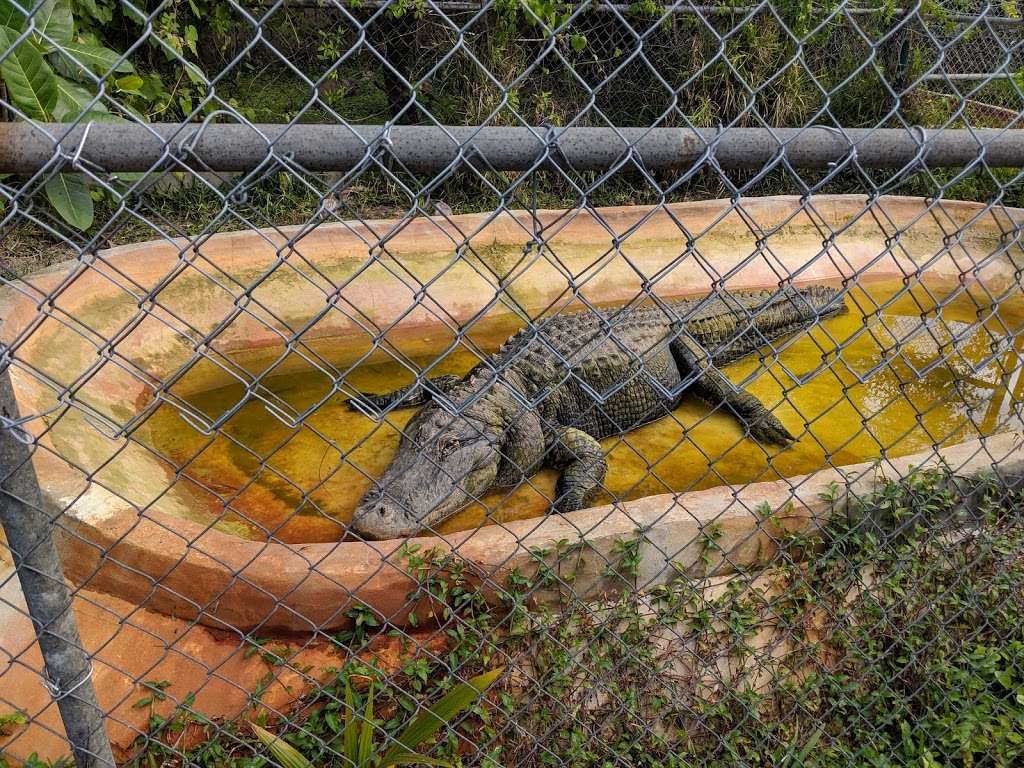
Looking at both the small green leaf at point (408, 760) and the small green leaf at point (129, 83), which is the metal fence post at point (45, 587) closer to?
the small green leaf at point (408, 760)

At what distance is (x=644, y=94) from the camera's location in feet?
21.3

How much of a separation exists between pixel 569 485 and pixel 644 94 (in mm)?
4560

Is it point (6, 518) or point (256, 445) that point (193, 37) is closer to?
point (256, 445)

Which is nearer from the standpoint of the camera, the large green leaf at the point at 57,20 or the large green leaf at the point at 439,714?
the large green leaf at the point at 439,714

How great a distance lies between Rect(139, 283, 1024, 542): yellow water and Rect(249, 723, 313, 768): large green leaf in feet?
3.11

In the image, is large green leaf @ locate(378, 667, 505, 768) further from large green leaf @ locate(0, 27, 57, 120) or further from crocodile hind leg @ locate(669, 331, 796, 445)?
large green leaf @ locate(0, 27, 57, 120)

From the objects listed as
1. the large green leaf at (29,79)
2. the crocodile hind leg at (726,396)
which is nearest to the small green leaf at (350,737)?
the crocodile hind leg at (726,396)

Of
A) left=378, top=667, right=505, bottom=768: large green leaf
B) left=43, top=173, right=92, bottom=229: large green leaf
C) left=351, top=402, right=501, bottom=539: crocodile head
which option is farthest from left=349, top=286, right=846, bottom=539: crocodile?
left=43, top=173, right=92, bottom=229: large green leaf

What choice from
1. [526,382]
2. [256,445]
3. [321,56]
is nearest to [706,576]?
[526,382]

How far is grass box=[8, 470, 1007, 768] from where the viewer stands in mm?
1844

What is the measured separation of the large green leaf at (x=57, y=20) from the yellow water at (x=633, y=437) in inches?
75.6

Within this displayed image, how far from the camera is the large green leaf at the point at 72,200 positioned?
11.5 feet

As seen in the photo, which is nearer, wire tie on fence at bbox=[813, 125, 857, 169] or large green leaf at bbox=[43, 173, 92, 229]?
wire tie on fence at bbox=[813, 125, 857, 169]

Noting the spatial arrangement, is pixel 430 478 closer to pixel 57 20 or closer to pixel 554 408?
pixel 554 408
